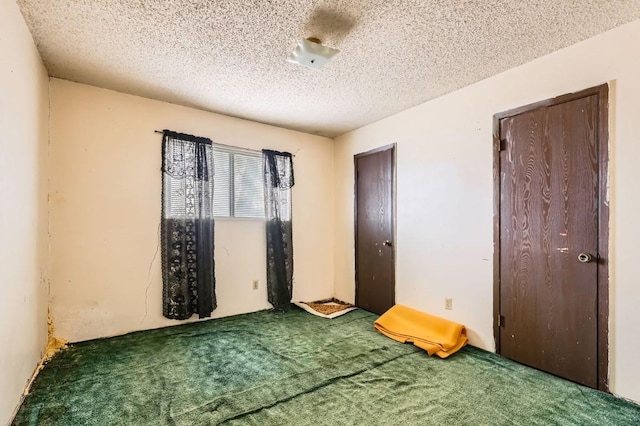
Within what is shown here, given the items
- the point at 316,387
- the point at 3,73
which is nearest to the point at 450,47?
the point at 316,387

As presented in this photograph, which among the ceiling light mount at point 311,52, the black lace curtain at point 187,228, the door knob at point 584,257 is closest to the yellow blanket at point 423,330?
the door knob at point 584,257

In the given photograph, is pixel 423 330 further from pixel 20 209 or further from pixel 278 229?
pixel 20 209

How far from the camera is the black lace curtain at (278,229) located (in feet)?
13.2

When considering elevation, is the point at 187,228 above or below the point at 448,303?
above

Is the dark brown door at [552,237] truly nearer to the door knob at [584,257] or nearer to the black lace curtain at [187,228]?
the door knob at [584,257]

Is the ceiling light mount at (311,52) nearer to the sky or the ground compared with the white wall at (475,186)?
nearer to the sky

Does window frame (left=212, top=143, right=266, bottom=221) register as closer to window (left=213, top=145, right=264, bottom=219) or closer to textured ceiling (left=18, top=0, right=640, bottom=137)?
window (left=213, top=145, right=264, bottom=219)

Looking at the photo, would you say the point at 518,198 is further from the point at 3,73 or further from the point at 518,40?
the point at 3,73

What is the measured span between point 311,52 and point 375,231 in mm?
2394

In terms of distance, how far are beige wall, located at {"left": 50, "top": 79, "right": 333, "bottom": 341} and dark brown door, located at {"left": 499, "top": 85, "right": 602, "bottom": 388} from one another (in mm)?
2790

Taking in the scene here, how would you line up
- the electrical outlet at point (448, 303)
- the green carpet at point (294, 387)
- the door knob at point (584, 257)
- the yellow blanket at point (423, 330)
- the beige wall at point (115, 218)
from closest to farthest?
the green carpet at point (294, 387) → the door knob at point (584, 257) → the yellow blanket at point (423, 330) → the beige wall at point (115, 218) → the electrical outlet at point (448, 303)

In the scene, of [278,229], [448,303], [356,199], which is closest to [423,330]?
[448,303]

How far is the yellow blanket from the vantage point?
2.71m

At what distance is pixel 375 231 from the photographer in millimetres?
3961
